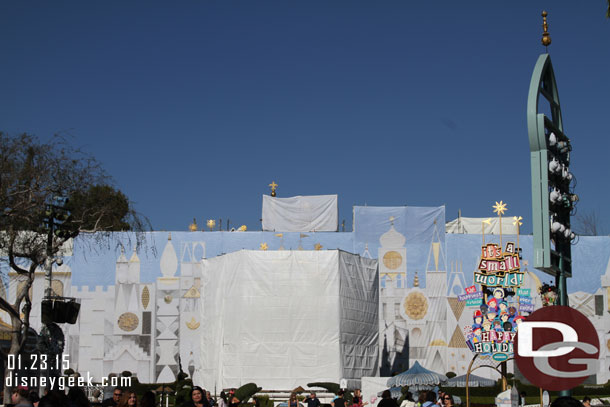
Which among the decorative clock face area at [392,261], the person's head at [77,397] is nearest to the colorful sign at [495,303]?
the decorative clock face area at [392,261]

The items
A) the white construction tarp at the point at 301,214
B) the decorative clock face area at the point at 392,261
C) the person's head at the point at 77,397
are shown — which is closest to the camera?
the person's head at the point at 77,397

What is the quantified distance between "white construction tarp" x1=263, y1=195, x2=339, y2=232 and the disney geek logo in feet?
136

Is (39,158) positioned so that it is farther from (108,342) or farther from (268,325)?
(108,342)

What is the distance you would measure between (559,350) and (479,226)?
43.3 m

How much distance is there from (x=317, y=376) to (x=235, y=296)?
5.45 meters

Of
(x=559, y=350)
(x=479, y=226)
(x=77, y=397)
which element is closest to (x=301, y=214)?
(x=479, y=226)

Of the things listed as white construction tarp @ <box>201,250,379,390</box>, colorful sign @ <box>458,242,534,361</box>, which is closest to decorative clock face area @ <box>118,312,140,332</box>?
white construction tarp @ <box>201,250,379,390</box>

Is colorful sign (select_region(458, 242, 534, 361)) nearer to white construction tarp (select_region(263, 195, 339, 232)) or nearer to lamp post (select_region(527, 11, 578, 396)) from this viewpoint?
lamp post (select_region(527, 11, 578, 396))

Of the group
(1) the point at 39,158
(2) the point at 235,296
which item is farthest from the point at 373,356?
(1) the point at 39,158

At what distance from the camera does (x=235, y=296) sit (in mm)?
37469

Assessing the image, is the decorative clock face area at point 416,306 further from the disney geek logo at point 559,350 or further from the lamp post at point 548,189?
the disney geek logo at point 559,350

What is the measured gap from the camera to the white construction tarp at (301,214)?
45.8 metres

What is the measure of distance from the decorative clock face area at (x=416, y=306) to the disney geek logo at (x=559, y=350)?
40.2m

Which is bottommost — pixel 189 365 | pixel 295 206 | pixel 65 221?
pixel 189 365
